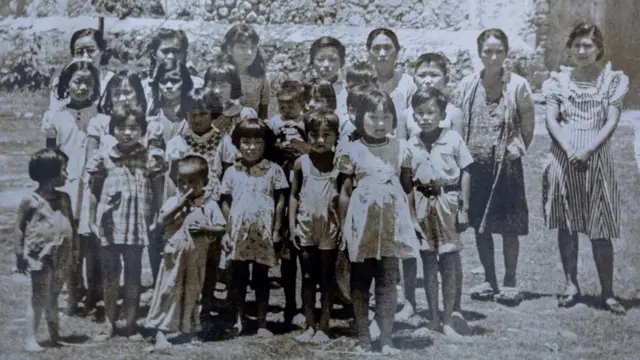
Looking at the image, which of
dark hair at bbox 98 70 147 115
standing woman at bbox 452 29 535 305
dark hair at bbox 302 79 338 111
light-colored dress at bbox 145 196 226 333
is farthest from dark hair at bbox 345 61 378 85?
dark hair at bbox 98 70 147 115

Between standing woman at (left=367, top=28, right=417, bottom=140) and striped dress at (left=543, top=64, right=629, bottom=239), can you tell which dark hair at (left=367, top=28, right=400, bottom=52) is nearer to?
standing woman at (left=367, top=28, right=417, bottom=140)

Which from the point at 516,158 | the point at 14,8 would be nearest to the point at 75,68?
the point at 14,8

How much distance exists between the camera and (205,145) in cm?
437

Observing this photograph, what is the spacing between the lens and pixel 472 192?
437 cm

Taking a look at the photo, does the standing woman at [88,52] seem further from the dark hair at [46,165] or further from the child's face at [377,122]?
the child's face at [377,122]

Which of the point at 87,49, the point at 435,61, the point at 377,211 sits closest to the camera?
the point at 377,211

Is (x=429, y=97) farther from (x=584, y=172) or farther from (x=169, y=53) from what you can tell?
(x=169, y=53)

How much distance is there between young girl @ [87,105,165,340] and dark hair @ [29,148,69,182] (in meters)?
0.15

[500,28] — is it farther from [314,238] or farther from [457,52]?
[314,238]

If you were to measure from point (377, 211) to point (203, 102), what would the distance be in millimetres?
1029

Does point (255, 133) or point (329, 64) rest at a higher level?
point (329, 64)

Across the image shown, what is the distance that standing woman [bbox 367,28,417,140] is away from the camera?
436cm

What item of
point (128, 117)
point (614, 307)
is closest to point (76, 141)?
point (128, 117)

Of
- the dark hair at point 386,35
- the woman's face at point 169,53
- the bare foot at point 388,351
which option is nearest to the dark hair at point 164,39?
the woman's face at point 169,53
